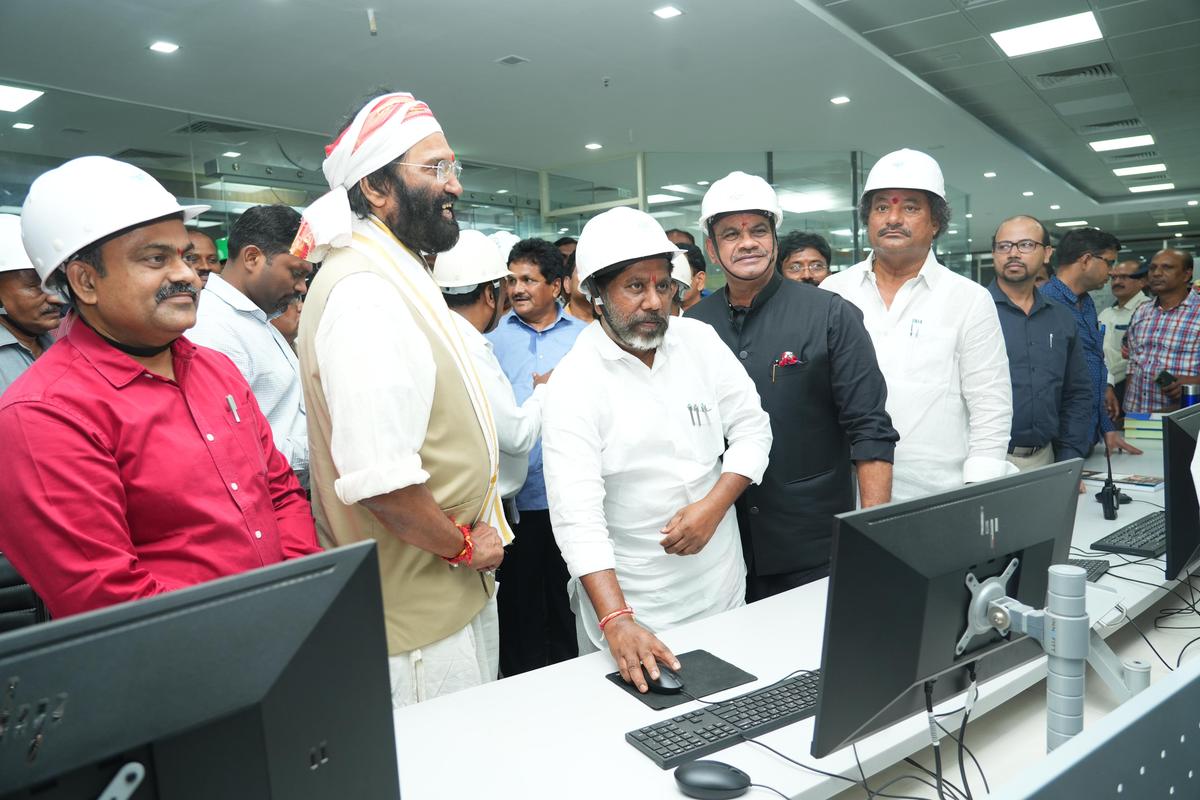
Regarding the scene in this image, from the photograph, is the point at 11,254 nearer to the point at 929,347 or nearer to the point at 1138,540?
the point at 929,347

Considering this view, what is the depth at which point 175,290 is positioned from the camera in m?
1.42

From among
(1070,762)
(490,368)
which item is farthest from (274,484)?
(1070,762)

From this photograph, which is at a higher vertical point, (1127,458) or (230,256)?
(230,256)

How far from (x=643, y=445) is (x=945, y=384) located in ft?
3.64

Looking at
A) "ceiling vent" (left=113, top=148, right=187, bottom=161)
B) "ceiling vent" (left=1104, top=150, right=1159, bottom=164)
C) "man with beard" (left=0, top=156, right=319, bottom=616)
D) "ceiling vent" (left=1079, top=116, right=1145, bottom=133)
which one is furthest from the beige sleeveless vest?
"ceiling vent" (left=1104, top=150, right=1159, bottom=164)

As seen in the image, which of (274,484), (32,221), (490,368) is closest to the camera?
(32,221)

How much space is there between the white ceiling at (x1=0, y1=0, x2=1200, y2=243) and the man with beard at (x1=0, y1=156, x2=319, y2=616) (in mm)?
2628

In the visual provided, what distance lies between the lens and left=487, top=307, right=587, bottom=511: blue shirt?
11.0 ft

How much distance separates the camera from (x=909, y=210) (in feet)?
8.40

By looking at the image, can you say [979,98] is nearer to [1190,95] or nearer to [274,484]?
[1190,95]

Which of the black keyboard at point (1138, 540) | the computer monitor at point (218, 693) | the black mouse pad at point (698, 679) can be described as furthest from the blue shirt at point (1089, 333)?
the computer monitor at point (218, 693)

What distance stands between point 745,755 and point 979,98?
794cm

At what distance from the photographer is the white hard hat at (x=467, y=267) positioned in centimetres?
302

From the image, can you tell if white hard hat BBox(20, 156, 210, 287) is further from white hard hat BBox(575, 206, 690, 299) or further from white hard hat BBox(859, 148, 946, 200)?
white hard hat BBox(859, 148, 946, 200)
